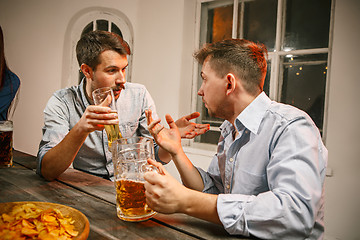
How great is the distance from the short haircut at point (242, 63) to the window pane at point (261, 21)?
1506 mm

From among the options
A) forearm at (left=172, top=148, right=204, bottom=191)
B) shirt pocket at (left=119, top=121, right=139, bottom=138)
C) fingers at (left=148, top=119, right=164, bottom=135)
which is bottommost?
forearm at (left=172, top=148, right=204, bottom=191)

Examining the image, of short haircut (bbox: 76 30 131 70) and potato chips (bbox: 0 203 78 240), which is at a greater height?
short haircut (bbox: 76 30 131 70)

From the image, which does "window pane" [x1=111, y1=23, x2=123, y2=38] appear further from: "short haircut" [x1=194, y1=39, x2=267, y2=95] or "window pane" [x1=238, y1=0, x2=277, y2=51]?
"short haircut" [x1=194, y1=39, x2=267, y2=95]

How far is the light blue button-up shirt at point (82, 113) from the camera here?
5.02ft

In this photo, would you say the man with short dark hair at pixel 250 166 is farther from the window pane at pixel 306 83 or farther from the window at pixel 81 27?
the window at pixel 81 27

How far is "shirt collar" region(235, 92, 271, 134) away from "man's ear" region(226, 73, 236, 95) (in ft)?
0.41

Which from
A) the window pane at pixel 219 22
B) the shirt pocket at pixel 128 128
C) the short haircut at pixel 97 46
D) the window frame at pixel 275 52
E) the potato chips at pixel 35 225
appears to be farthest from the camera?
the window pane at pixel 219 22

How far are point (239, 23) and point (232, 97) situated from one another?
1833 millimetres

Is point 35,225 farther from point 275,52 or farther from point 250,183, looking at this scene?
point 275,52

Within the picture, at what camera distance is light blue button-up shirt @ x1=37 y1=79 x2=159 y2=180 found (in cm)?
153

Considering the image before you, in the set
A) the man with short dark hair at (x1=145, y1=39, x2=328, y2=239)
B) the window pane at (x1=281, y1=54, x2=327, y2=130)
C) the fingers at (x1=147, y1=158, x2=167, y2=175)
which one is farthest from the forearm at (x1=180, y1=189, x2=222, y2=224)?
the window pane at (x1=281, y1=54, x2=327, y2=130)

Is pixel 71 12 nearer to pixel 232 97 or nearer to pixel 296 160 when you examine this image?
pixel 232 97

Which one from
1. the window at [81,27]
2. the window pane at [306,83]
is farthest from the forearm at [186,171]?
the window at [81,27]

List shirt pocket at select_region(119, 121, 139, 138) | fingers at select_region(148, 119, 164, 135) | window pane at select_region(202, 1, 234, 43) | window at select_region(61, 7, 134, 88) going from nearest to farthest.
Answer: fingers at select_region(148, 119, 164, 135), shirt pocket at select_region(119, 121, 139, 138), window pane at select_region(202, 1, 234, 43), window at select_region(61, 7, 134, 88)
